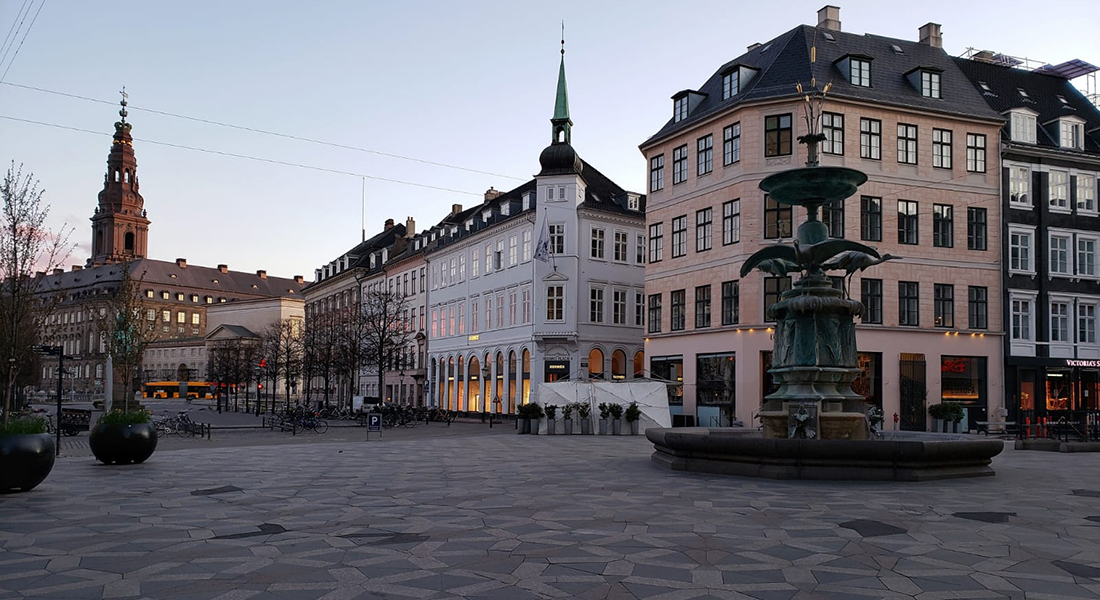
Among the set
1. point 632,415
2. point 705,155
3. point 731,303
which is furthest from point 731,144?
point 632,415

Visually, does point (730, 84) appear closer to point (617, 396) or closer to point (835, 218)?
point (835, 218)

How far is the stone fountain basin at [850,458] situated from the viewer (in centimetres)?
1562

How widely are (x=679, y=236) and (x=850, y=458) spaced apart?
30101 mm

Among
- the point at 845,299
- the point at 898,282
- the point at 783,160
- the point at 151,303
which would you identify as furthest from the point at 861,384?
the point at 151,303

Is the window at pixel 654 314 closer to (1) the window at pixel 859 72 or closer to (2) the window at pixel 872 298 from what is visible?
(2) the window at pixel 872 298

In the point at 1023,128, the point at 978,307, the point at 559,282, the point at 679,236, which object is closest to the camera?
the point at 978,307

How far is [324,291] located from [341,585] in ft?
315

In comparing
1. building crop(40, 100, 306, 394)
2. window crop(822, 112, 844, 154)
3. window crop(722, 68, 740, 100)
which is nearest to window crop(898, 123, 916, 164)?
window crop(822, 112, 844, 154)

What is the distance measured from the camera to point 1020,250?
43719 mm

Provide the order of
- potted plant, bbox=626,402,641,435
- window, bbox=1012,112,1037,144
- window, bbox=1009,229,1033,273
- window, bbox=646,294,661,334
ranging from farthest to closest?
window, bbox=646,294,661,334 < window, bbox=1012,112,1037,144 < window, bbox=1009,229,1033,273 < potted plant, bbox=626,402,641,435

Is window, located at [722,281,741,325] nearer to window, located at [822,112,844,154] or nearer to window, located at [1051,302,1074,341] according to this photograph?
window, located at [822,112,844,154]

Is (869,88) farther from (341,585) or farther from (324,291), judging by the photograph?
(324,291)

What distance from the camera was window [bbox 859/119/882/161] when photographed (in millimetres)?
40969

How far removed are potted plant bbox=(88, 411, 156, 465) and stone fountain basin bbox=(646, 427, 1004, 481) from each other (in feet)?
39.6
